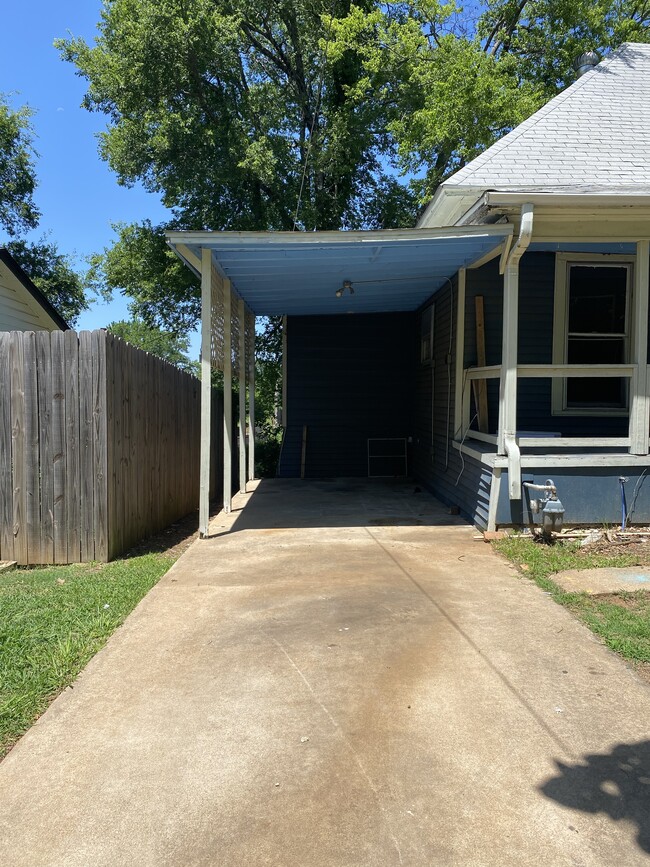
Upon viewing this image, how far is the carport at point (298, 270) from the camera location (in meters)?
6.05

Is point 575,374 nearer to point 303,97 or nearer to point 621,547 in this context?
point 621,547

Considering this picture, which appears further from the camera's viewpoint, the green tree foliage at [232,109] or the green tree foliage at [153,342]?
the green tree foliage at [153,342]

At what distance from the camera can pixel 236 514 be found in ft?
26.5

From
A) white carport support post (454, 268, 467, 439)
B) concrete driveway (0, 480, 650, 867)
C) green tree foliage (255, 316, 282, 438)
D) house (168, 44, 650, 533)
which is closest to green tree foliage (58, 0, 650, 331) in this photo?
green tree foliage (255, 316, 282, 438)

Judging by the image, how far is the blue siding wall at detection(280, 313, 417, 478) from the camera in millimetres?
11992

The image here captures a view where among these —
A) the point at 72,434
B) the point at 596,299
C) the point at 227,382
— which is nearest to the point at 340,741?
the point at 72,434

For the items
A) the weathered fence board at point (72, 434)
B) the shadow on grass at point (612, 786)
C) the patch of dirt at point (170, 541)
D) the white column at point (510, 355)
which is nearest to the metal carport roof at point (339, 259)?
the white column at point (510, 355)

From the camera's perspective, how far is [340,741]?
107 inches

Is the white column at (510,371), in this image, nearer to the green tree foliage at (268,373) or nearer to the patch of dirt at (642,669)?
the patch of dirt at (642,669)

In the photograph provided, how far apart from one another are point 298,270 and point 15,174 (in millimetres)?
18274

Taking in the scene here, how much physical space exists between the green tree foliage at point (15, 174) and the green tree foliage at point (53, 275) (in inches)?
30.0

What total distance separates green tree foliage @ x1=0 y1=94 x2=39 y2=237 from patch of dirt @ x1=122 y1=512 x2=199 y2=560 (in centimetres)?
1800

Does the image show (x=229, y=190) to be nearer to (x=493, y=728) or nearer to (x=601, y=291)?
(x=601, y=291)

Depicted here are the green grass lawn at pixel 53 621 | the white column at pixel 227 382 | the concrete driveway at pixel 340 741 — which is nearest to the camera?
the concrete driveway at pixel 340 741
